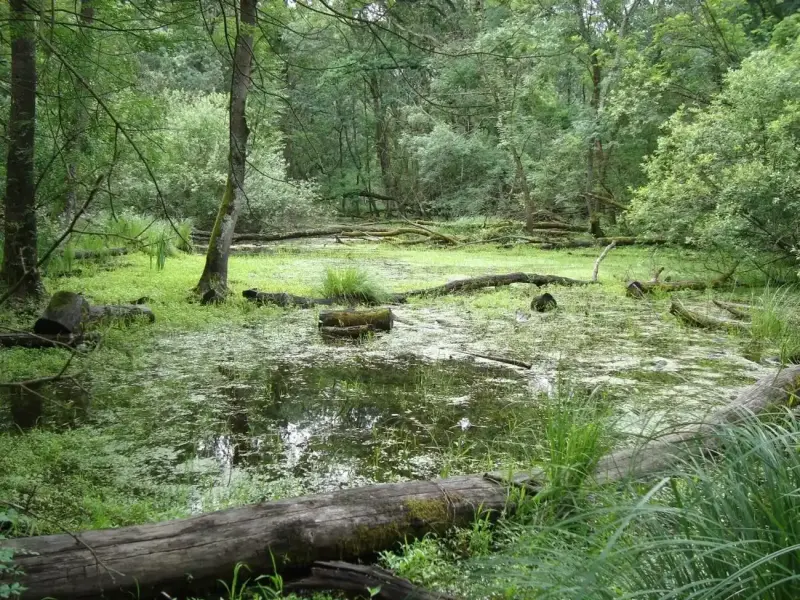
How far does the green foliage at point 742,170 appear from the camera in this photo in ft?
28.3

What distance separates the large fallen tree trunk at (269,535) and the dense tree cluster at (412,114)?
3.83ft

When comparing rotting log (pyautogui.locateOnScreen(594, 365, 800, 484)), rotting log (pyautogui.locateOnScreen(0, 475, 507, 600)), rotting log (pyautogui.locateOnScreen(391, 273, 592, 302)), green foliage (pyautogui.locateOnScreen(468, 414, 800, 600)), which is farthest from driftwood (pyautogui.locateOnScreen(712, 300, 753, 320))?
green foliage (pyautogui.locateOnScreen(468, 414, 800, 600))

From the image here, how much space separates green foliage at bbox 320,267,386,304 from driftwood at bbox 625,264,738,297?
3.76 meters

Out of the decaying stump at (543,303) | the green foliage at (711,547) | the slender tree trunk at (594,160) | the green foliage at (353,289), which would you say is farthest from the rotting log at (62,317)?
the slender tree trunk at (594,160)

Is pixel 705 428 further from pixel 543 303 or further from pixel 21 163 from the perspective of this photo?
pixel 21 163

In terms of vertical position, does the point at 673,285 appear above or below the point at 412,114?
below

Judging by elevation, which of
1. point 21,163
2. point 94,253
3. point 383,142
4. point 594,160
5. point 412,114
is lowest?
point 94,253

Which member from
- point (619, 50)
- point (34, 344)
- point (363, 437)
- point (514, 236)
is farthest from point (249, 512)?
point (619, 50)

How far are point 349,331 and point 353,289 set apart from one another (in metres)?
1.50

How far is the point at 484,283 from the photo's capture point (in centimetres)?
970

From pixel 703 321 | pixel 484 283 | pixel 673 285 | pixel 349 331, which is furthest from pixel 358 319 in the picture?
pixel 673 285

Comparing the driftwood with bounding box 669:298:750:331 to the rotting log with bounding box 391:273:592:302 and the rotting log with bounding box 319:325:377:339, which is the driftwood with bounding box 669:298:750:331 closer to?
the rotting log with bounding box 391:273:592:302

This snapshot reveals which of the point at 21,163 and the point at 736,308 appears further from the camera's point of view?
the point at 736,308

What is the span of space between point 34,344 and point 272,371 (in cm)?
212
